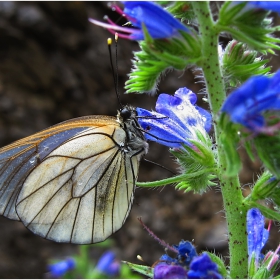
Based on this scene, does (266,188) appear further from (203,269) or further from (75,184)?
(75,184)

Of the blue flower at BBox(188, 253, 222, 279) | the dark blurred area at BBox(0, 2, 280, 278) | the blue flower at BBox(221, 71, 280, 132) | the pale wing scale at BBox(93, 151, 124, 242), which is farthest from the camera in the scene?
the dark blurred area at BBox(0, 2, 280, 278)

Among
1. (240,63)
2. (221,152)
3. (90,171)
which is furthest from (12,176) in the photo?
(240,63)

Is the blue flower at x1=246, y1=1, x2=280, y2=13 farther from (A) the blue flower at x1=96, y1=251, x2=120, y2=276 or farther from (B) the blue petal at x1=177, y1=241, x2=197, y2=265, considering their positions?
(A) the blue flower at x1=96, y1=251, x2=120, y2=276

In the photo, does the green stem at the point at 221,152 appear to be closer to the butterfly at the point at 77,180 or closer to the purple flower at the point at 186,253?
the purple flower at the point at 186,253

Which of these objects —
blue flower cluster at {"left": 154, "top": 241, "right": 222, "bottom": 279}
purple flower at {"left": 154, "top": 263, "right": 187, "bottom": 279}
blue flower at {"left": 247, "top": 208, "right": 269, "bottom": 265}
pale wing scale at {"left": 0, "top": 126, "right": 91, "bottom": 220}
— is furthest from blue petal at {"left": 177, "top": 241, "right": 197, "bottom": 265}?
pale wing scale at {"left": 0, "top": 126, "right": 91, "bottom": 220}

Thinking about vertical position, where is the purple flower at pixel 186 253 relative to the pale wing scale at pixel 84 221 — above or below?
below

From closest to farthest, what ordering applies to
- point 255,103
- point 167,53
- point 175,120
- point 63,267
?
1. point 255,103
2. point 167,53
3. point 175,120
4. point 63,267

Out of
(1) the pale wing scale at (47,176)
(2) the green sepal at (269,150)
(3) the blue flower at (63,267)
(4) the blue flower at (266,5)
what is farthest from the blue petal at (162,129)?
(3) the blue flower at (63,267)
